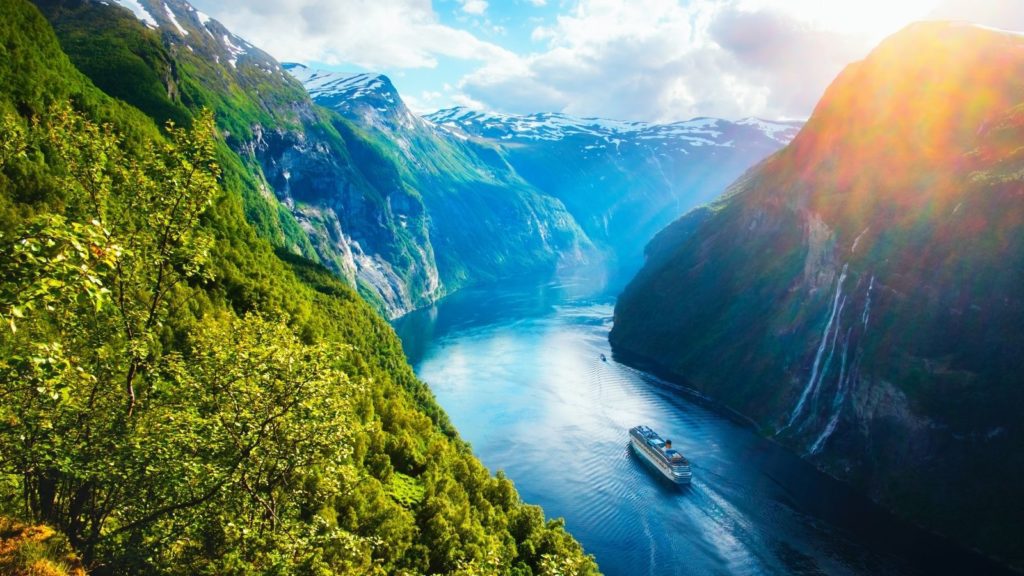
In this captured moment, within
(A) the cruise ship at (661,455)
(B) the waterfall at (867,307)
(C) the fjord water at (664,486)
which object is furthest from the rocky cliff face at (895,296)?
(A) the cruise ship at (661,455)

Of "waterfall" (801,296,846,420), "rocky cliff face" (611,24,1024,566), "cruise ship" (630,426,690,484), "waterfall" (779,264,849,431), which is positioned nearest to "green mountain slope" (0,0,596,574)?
"cruise ship" (630,426,690,484)

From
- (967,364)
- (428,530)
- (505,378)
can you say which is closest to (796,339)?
(967,364)

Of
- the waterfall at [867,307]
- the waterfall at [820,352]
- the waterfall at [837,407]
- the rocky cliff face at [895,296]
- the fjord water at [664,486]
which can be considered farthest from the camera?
the waterfall at [820,352]

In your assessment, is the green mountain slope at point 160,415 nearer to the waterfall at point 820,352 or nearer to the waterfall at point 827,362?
the waterfall at point 827,362

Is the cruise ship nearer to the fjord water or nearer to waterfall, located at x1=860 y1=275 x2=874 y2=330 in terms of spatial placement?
the fjord water

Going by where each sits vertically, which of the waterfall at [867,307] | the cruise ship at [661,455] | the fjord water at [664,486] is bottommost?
the fjord water at [664,486]

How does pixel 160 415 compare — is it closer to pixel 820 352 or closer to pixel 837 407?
pixel 837 407

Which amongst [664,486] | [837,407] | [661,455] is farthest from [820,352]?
[664,486]
